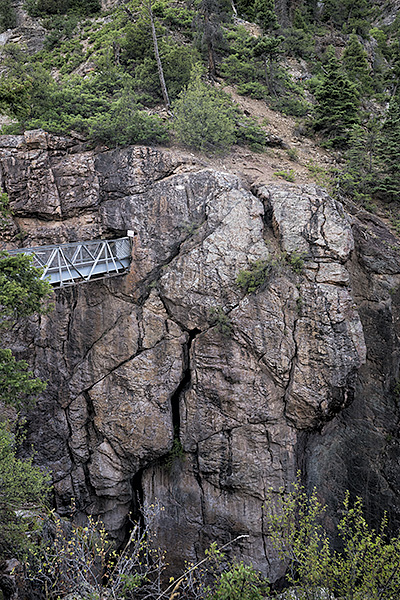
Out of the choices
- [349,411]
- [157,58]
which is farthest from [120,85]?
[349,411]

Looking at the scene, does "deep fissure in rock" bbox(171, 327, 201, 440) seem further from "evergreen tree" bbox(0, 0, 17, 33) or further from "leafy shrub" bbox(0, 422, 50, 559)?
"evergreen tree" bbox(0, 0, 17, 33)

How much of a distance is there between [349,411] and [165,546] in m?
10.2

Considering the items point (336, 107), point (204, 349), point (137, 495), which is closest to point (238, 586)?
point (204, 349)

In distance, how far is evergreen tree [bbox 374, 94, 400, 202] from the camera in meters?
18.2

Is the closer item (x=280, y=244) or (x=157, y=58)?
(x=280, y=244)

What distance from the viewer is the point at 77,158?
17.1 meters

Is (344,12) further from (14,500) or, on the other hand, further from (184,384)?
(14,500)

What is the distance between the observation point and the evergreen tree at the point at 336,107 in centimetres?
2092

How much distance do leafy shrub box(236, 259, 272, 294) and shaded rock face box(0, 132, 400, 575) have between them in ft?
0.85

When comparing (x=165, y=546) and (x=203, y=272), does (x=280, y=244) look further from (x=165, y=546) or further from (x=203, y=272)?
(x=165, y=546)

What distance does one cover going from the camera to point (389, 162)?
18484 millimetres

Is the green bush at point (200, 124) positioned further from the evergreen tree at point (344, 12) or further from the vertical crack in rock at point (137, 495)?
the evergreen tree at point (344, 12)

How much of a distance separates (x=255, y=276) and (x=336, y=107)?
553 inches

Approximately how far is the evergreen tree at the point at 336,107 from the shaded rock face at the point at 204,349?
7928 mm
